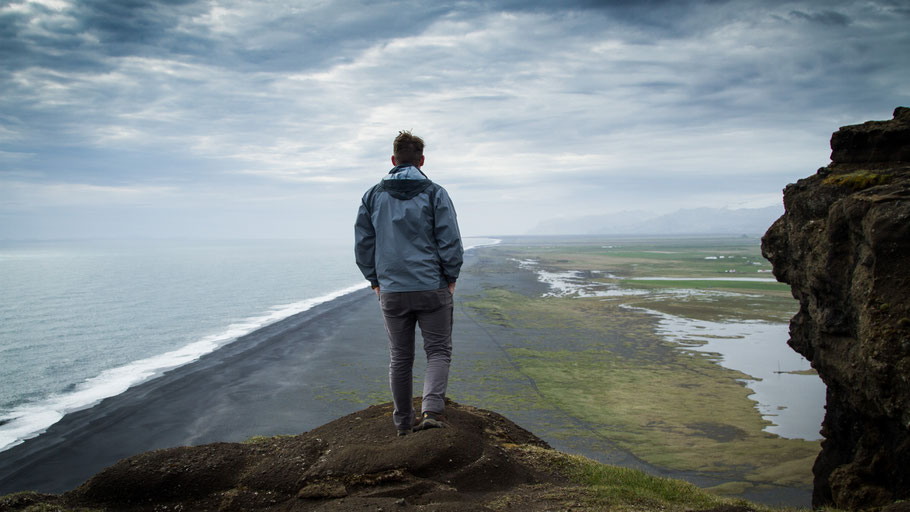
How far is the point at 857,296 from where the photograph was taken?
20.3 feet

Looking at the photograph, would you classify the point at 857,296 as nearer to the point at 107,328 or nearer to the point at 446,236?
the point at 446,236

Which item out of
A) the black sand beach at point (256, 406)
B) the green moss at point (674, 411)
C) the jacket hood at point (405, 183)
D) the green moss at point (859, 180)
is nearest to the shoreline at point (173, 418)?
the black sand beach at point (256, 406)

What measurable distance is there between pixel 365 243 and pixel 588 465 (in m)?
3.34

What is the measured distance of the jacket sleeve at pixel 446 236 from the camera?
18.1 feet

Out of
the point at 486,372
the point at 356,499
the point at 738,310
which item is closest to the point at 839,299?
the point at 356,499

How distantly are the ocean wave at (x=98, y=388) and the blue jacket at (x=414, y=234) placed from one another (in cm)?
1042

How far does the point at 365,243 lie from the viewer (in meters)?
5.80

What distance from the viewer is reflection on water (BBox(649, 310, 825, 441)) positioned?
→ 40.9 ft

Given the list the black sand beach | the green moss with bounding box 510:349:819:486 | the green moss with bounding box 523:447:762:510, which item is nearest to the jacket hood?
the green moss with bounding box 523:447:762:510

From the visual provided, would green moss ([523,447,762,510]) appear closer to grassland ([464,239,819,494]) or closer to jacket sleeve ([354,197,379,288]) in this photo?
jacket sleeve ([354,197,379,288])

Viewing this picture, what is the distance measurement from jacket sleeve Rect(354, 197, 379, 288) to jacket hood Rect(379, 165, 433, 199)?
1.22ft

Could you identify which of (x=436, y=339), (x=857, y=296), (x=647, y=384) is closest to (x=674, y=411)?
(x=647, y=384)

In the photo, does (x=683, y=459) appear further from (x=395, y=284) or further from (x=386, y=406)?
(x=395, y=284)

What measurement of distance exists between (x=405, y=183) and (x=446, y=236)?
68cm
